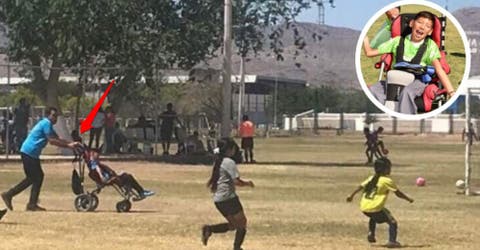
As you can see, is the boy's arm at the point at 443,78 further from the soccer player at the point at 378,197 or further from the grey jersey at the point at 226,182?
the grey jersey at the point at 226,182

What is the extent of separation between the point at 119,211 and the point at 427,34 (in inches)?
280

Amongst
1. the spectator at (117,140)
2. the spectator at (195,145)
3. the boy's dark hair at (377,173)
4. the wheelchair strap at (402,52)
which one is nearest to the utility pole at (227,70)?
the spectator at (195,145)

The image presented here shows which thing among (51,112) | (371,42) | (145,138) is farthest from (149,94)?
(371,42)

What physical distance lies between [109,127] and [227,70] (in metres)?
4.43

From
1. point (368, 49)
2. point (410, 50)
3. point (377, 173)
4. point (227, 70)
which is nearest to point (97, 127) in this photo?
point (227, 70)

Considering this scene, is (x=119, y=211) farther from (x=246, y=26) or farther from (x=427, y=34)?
(x=246, y=26)

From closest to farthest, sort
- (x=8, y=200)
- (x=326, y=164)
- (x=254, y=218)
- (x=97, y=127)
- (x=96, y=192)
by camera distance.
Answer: (x=254, y=218) < (x=8, y=200) < (x=96, y=192) < (x=97, y=127) < (x=326, y=164)

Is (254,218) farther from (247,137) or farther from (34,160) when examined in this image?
(247,137)

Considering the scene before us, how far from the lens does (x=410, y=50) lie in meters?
14.8

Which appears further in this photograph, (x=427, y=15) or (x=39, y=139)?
(x=39, y=139)

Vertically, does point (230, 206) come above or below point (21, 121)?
below

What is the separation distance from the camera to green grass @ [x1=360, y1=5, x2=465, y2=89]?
1531 centimetres

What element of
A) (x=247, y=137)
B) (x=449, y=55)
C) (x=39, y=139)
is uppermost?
(x=449, y=55)

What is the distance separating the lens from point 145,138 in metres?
40.9
